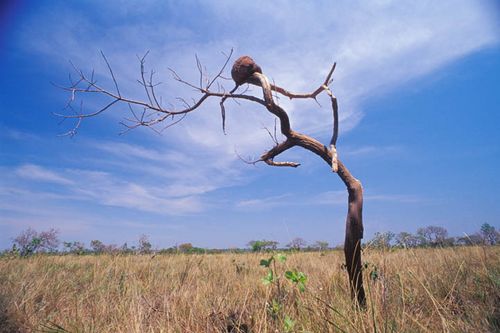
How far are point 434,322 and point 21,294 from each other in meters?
4.65

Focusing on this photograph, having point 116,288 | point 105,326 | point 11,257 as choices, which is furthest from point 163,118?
point 11,257

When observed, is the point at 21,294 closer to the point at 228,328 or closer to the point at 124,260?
the point at 228,328

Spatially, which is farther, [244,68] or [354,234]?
[244,68]

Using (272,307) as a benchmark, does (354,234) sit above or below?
above

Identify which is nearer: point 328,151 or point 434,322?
point 434,322

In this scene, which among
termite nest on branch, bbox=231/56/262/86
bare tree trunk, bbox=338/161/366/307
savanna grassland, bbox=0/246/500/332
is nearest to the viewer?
savanna grassland, bbox=0/246/500/332

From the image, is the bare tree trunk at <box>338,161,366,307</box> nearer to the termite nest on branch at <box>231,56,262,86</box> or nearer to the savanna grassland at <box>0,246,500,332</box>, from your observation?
the savanna grassland at <box>0,246,500,332</box>

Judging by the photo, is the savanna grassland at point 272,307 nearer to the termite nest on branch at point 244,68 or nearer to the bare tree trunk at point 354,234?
the bare tree trunk at point 354,234

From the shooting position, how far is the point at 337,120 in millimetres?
3197

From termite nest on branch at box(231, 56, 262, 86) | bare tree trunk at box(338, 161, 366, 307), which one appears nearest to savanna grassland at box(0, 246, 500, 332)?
bare tree trunk at box(338, 161, 366, 307)

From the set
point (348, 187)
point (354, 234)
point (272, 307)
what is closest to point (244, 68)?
point (348, 187)

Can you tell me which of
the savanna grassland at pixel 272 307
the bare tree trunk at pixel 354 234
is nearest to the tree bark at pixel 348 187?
the bare tree trunk at pixel 354 234

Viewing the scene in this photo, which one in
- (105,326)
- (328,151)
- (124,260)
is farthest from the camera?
(124,260)

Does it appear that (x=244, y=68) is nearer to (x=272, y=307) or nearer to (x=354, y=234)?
(x=354, y=234)
